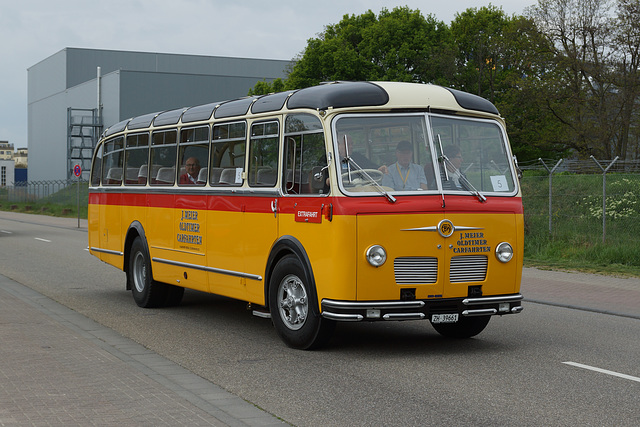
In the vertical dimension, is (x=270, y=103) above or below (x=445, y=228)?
above

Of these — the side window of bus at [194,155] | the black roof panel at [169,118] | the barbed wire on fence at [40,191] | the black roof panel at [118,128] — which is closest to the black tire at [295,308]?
the side window of bus at [194,155]

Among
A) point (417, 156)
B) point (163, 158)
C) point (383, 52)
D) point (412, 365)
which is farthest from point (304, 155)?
point (383, 52)

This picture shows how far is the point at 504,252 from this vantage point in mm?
8797

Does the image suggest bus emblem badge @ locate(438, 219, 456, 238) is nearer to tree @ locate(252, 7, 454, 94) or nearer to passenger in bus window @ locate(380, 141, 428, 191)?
passenger in bus window @ locate(380, 141, 428, 191)

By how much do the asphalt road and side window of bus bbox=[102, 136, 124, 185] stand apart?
196 cm

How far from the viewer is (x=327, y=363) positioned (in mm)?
8141

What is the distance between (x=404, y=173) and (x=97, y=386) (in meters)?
3.53

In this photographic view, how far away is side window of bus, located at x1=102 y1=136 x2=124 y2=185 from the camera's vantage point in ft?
44.5

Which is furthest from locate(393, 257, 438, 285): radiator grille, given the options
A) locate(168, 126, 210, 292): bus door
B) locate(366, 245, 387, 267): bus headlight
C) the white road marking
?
locate(168, 126, 210, 292): bus door

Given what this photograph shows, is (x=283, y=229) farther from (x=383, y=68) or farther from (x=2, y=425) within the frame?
(x=383, y=68)

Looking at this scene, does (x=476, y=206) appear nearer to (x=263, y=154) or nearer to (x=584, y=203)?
(x=263, y=154)

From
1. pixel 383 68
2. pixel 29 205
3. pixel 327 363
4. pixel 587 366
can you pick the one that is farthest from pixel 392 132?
pixel 29 205

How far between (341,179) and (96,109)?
202ft

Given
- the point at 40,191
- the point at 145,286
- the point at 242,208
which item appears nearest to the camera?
the point at 242,208
